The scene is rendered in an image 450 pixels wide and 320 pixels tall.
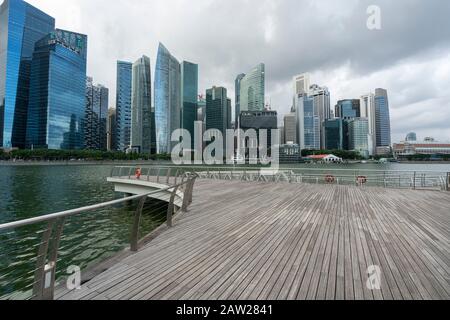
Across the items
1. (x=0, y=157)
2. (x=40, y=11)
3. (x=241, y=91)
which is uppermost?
(x=40, y=11)

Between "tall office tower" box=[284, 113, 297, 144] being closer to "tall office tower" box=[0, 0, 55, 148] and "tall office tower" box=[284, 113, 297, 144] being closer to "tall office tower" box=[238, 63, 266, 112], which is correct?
"tall office tower" box=[238, 63, 266, 112]

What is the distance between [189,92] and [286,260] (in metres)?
184

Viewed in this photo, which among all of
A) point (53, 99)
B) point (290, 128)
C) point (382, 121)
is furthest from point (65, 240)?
point (382, 121)

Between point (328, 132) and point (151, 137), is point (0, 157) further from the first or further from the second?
point (328, 132)

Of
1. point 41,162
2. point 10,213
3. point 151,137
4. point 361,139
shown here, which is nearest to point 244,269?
point 10,213

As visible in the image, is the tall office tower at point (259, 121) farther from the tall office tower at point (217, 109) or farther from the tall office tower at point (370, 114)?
the tall office tower at point (370, 114)

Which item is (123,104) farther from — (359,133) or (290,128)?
(359,133)

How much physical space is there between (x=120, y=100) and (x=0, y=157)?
10109 centimetres

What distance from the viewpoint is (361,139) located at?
150m

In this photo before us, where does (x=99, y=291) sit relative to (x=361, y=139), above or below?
below

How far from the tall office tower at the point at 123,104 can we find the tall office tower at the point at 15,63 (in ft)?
188

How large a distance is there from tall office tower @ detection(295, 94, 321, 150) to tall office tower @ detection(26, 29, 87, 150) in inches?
5653

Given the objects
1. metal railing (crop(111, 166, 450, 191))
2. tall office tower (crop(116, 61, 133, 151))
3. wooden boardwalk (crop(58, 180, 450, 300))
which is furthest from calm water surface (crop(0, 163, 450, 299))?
tall office tower (crop(116, 61, 133, 151))

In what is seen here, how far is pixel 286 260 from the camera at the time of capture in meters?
3.30
